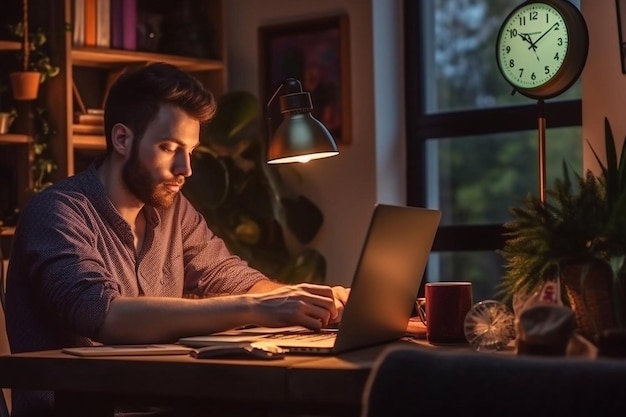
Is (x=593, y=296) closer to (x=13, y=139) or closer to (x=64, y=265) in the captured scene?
(x=64, y=265)

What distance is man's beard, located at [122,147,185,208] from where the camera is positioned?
2783mm

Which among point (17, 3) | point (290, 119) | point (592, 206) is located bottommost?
point (592, 206)

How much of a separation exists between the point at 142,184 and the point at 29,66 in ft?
5.66

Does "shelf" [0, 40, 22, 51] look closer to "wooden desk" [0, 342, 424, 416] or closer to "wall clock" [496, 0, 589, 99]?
"wall clock" [496, 0, 589, 99]

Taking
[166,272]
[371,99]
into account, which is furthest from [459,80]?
[166,272]

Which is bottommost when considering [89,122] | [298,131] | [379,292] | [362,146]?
[379,292]

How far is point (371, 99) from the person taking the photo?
14.8ft

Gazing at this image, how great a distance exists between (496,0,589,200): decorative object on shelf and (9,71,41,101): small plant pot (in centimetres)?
178

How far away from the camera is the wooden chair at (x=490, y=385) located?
3.65 ft

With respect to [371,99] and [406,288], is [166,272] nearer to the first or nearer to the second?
[406,288]

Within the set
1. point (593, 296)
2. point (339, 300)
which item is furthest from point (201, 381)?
point (339, 300)

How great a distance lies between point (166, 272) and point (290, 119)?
1.98ft

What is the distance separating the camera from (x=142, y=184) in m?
2.78

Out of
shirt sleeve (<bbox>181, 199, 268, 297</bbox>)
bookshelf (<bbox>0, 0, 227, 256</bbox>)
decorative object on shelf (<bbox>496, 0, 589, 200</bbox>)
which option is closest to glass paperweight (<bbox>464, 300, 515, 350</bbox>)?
shirt sleeve (<bbox>181, 199, 268, 297</bbox>)
